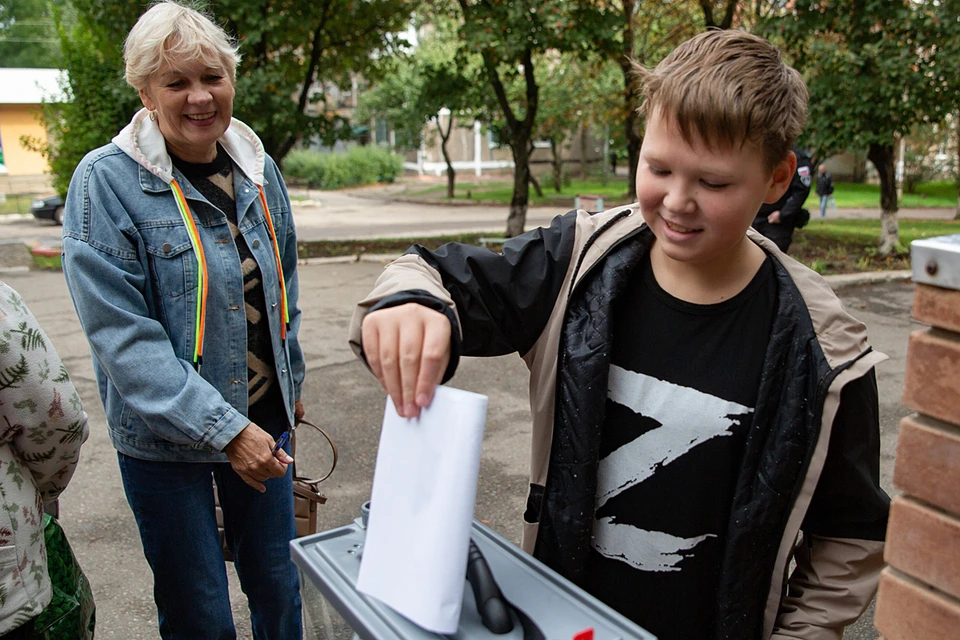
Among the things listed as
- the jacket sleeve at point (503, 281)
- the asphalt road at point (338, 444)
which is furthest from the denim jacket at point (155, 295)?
the jacket sleeve at point (503, 281)

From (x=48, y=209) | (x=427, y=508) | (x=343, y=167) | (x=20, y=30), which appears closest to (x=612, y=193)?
(x=343, y=167)

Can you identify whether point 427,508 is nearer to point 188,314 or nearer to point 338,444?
point 188,314

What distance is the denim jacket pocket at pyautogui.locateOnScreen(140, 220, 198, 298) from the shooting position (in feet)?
6.56

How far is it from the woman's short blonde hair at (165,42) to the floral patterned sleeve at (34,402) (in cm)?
66

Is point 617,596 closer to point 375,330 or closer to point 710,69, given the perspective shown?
point 375,330

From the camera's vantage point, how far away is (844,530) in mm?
1380

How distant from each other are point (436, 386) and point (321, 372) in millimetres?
5231

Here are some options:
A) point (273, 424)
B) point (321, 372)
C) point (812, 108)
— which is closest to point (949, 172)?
point (812, 108)

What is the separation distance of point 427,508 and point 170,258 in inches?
53.7

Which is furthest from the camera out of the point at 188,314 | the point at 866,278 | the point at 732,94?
the point at 866,278

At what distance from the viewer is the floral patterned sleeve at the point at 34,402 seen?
1740 mm

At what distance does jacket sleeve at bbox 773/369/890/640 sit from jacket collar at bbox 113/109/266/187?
164cm

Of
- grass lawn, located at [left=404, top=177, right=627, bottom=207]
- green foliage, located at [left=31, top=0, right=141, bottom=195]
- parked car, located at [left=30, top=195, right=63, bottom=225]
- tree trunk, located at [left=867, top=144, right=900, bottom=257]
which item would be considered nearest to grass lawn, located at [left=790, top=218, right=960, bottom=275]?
tree trunk, located at [left=867, top=144, right=900, bottom=257]

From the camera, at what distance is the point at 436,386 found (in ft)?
3.10
